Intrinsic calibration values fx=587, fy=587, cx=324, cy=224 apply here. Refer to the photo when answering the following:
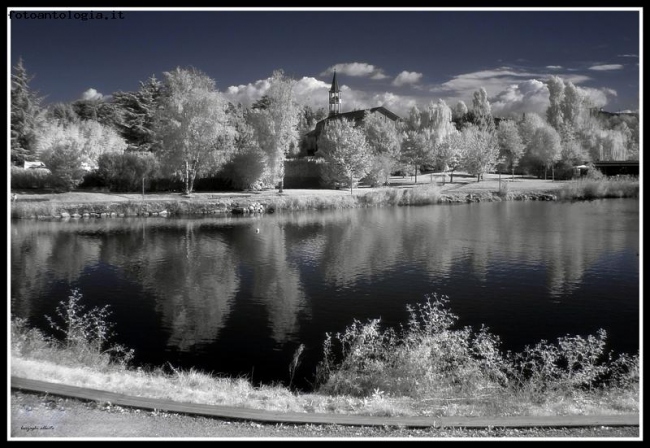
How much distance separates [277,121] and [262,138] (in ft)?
6.87

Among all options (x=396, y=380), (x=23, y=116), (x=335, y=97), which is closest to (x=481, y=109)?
(x=335, y=97)

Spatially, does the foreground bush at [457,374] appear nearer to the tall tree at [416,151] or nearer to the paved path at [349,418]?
the paved path at [349,418]

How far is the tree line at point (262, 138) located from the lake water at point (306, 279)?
12055 mm

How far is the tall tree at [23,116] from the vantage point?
132ft

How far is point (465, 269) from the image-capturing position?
23.2 m

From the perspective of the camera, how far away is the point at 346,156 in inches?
2297

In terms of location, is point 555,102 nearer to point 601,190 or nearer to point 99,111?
point 601,190

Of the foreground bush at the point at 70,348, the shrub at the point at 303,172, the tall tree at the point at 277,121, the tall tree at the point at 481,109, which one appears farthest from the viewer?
the tall tree at the point at 481,109

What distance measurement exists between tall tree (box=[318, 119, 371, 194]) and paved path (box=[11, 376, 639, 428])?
4987cm

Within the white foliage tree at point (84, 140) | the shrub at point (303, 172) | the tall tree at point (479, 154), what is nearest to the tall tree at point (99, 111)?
the white foliage tree at point (84, 140)

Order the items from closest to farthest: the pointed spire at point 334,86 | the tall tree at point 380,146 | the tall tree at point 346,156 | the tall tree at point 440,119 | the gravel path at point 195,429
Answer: the gravel path at point 195,429, the tall tree at point 346,156, the tall tree at point 380,146, the tall tree at point 440,119, the pointed spire at point 334,86

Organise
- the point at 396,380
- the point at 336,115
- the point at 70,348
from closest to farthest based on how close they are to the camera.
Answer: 1. the point at 396,380
2. the point at 70,348
3. the point at 336,115
